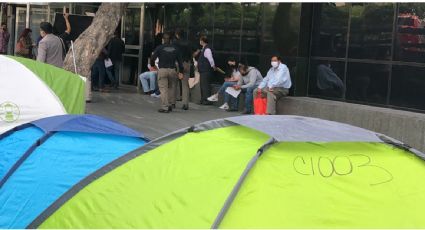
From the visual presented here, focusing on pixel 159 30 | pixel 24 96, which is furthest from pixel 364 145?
pixel 159 30

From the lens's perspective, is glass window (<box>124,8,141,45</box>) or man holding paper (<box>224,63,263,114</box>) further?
glass window (<box>124,8,141,45</box>)

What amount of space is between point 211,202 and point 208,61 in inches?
443

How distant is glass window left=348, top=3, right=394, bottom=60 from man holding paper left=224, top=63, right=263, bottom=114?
2184 mm

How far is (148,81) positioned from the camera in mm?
16562

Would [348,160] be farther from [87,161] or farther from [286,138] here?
[87,161]

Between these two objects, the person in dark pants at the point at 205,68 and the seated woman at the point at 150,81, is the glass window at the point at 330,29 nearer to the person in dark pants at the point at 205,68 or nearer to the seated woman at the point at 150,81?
the person in dark pants at the point at 205,68

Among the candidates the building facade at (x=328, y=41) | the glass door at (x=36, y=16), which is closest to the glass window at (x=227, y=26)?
the building facade at (x=328, y=41)

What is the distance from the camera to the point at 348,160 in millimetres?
3660

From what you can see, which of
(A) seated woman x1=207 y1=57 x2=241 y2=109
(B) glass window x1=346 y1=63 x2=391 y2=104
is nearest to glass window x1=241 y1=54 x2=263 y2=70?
(A) seated woman x1=207 y1=57 x2=241 y2=109

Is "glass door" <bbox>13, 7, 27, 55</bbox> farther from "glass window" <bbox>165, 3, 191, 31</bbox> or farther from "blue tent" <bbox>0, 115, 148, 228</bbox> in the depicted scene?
"blue tent" <bbox>0, 115, 148, 228</bbox>

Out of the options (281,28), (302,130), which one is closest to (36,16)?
(281,28)

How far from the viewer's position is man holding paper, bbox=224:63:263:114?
13.3 meters

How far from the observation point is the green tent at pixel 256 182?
3369mm

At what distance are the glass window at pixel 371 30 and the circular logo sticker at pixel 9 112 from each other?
697cm
